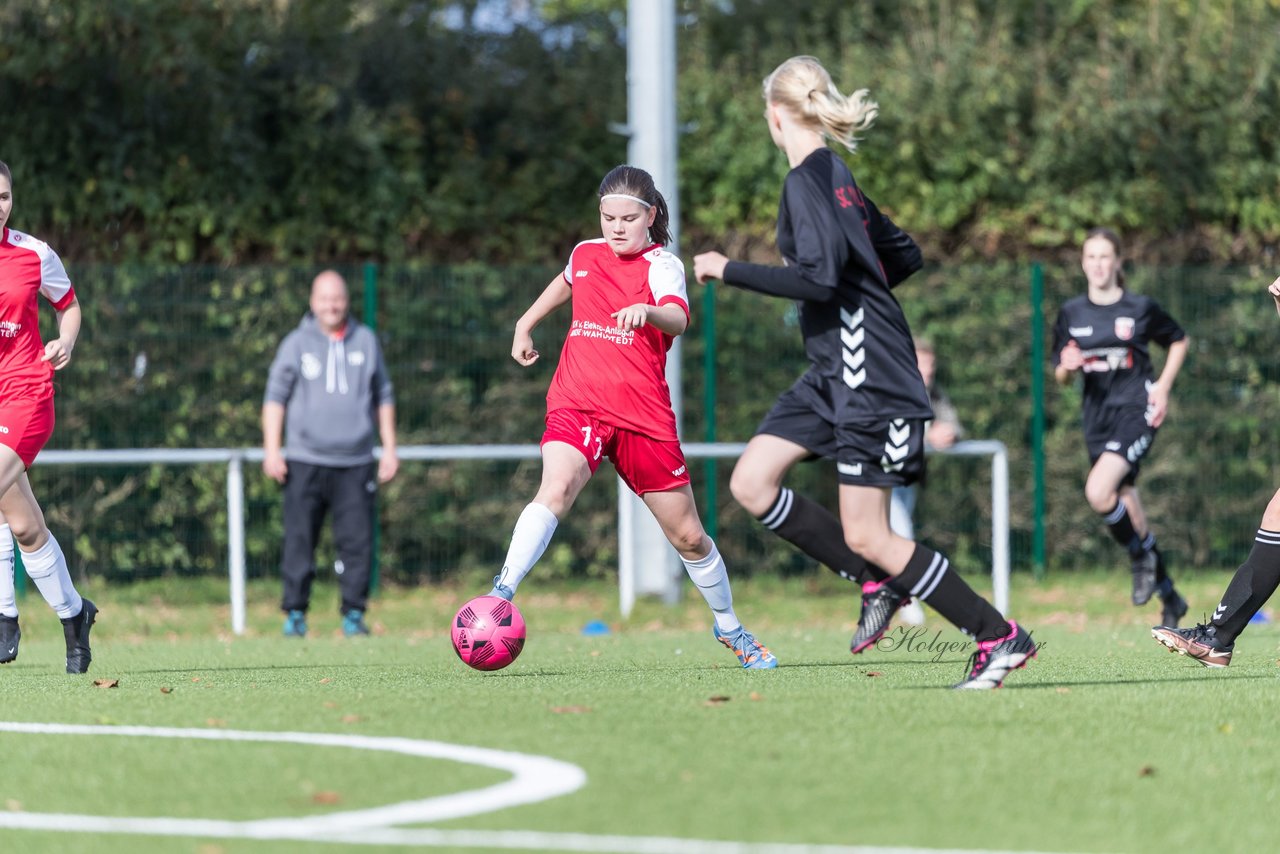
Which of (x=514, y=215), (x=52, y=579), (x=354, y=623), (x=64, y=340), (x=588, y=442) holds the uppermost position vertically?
(x=514, y=215)

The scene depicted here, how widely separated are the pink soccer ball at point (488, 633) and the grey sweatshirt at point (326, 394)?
16.2ft

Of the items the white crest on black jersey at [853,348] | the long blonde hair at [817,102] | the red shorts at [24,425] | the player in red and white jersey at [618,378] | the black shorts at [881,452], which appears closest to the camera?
the black shorts at [881,452]

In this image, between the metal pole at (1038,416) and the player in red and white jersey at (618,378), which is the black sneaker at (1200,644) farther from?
the metal pole at (1038,416)

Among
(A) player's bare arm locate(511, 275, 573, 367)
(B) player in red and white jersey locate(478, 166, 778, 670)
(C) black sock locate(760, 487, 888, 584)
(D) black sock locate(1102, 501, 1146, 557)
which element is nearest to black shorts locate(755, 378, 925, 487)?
(B) player in red and white jersey locate(478, 166, 778, 670)

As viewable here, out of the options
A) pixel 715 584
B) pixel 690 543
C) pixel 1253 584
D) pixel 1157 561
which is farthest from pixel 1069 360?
pixel 690 543

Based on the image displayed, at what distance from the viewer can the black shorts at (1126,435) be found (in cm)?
1002

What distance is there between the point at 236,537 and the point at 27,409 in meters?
4.05

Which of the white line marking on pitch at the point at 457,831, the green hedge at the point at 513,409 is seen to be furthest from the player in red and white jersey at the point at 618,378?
the green hedge at the point at 513,409

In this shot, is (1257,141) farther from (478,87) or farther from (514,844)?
(514,844)

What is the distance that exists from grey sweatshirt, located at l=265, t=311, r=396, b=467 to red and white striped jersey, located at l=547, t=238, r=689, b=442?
455 centimetres

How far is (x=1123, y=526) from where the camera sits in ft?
32.8

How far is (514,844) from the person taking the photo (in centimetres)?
363

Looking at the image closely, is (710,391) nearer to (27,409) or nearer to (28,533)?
(28,533)

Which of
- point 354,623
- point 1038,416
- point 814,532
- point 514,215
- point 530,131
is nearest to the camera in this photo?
point 814,532
